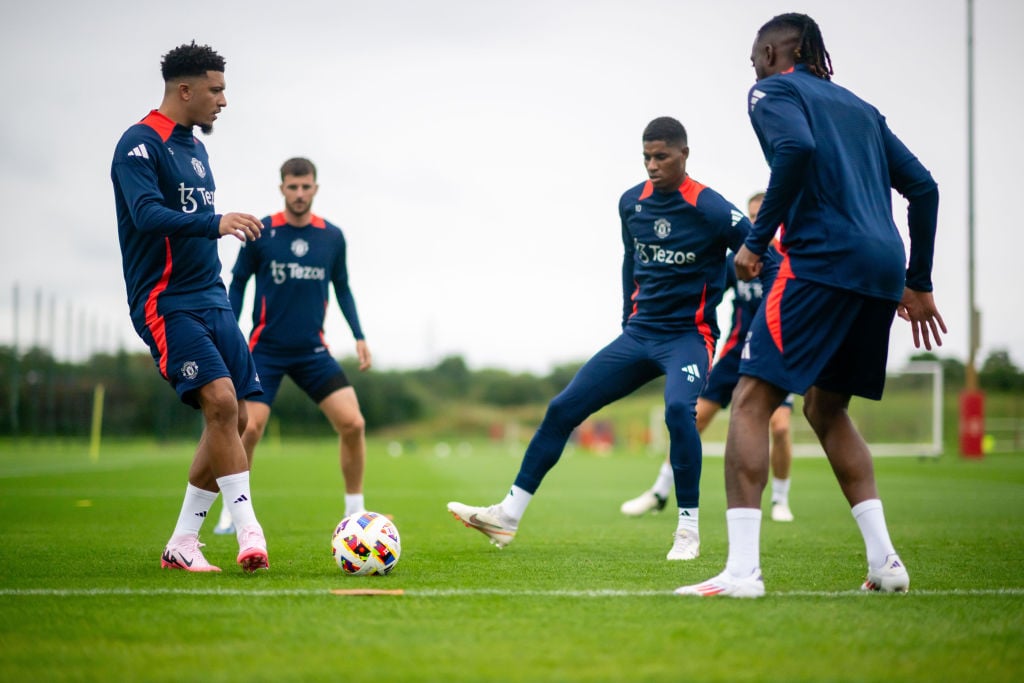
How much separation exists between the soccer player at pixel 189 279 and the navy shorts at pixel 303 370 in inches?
95.9

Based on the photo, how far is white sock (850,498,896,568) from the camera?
4.75 metres

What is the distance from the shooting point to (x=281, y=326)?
27.4 ft

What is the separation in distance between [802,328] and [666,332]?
7.59ft

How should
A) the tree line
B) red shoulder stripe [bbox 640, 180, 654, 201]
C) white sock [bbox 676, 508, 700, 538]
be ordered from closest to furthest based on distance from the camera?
white sock [bbox 676, 508, 700, 538], red shoulder stripe [bbox 640, 180, 654, 201], the tree line

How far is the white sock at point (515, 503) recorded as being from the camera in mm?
6633

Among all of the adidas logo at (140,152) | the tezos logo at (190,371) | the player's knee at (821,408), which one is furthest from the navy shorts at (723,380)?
the adidas logo at (140,152)

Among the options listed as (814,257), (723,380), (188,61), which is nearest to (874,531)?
(814,257)

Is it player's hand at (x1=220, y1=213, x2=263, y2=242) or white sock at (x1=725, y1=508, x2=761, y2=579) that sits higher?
player's hand at (x1=220, y1=213, x2=263, y2=242)

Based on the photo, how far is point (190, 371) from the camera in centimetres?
539

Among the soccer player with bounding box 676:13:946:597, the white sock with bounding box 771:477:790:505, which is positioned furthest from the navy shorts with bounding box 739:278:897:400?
the white sock with bounding box 771:477:790:505

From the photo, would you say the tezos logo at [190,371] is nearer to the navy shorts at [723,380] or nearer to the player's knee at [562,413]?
the player's knee at [562,413]

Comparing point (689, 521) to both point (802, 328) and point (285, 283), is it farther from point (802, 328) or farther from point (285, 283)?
point (285, 283)

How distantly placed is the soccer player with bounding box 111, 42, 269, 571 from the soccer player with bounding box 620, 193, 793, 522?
4.98 m

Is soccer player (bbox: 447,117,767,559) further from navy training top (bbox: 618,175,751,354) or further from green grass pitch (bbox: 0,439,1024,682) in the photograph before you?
green grass pitch (bbox: 0,439,1024,682)
